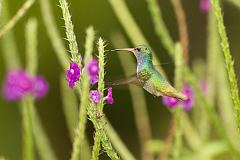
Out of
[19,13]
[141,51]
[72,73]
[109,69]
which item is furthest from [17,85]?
[109,69]

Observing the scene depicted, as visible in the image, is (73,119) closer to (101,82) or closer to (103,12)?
(101,82)

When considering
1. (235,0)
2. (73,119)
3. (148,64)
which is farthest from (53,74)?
(148,64)

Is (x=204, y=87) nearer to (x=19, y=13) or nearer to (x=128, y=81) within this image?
(x=19, y=13)

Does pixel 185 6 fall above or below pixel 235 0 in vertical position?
above

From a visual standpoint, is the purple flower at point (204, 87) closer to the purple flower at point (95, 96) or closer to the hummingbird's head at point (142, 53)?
the hummingbird's head at point (142, 53)

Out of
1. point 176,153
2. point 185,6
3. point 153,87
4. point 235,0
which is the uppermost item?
point 185,6

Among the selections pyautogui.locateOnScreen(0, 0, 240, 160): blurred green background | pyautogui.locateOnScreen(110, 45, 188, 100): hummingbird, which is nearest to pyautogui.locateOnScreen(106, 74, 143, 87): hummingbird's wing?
pyautogui.locateOnScreen(110, 45, 188, 100): hummingbird

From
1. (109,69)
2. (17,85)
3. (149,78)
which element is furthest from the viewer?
(109,69)
